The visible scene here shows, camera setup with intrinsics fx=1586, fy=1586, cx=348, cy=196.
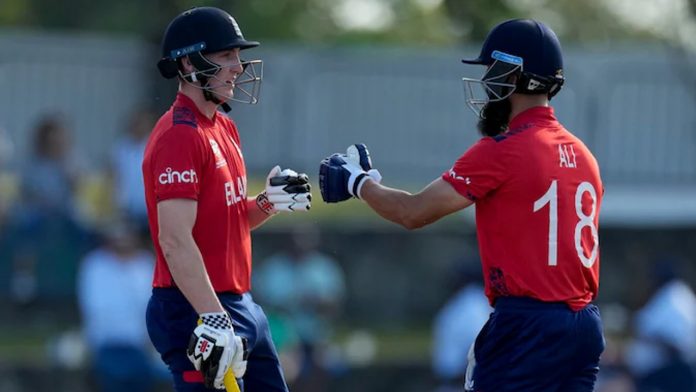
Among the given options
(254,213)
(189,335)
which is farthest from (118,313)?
(189,335)

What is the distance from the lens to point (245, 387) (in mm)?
7527

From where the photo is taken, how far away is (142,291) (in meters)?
13.6

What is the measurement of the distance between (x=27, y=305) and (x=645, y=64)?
26.2 ft

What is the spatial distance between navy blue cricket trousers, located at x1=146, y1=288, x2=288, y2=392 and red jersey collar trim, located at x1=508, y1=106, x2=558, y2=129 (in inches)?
60.0

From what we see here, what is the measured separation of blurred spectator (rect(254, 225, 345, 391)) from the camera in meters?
14.1

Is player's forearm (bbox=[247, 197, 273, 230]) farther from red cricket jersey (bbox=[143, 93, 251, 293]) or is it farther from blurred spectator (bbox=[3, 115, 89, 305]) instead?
blurred spectator (bbox=[3, 115, 89, 305])

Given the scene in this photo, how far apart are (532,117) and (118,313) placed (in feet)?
22.3

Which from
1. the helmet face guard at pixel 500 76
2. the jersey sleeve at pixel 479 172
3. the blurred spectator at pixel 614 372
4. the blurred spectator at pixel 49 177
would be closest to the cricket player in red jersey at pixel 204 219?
the jersey sleeve at pixel 479 172

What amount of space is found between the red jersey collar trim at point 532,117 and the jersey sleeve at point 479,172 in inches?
7.9

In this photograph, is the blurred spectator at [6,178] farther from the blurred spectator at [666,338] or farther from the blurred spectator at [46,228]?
the blurred spectator at [666,338]

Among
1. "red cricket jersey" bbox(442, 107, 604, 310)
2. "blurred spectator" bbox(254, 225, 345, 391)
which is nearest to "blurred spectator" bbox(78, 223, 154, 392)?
"blurred spectator" bbox(254, 225, 345, 391)

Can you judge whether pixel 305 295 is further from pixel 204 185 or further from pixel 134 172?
pixel 204 185

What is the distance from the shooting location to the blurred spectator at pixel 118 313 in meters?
13.4

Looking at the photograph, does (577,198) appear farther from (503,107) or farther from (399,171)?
(399,171)
